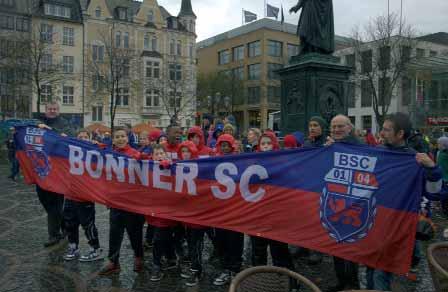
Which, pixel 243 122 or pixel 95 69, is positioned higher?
pixel 95 69

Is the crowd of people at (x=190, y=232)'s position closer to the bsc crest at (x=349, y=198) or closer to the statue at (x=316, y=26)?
the bsc crest at (x=349, y=198)

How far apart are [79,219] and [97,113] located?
49.4m

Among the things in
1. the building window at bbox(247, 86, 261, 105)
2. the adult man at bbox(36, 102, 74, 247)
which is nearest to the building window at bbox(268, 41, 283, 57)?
the building window at bbox(247, 86, 261, 105)

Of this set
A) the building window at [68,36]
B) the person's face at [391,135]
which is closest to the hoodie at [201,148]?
the person's face at [391,135]

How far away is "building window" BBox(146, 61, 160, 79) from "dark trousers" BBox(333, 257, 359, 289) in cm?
5440

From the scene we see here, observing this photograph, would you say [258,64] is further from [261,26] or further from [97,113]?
[97,113]

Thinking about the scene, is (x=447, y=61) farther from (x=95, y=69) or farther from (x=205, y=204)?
(x=205, y=204)

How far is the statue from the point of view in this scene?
390 inches

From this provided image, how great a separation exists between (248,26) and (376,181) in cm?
7561

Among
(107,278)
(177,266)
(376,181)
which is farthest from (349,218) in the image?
(107,278)

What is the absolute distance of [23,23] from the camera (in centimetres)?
4869

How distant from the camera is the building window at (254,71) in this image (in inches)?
2592

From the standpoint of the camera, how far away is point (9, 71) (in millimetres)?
28562

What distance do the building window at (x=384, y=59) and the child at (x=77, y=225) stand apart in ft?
99.2
